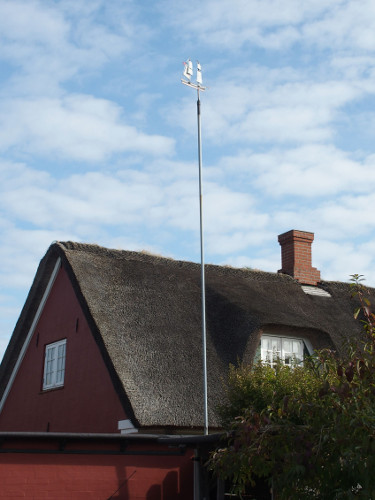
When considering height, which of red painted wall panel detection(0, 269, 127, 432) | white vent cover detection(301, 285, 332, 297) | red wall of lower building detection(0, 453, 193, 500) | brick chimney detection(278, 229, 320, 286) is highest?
brick chimney detection(278, 229, 320, 286)

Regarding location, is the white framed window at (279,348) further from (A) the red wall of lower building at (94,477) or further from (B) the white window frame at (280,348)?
(A) the red wall of lower building at (94,477)

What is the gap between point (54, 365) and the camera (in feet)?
53.8

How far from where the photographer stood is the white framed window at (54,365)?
16016mm

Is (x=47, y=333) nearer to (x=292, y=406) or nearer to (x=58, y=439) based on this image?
(x=58, y=439)

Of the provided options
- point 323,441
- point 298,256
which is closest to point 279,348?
point 298,256

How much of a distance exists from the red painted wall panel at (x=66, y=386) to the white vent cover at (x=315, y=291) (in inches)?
239

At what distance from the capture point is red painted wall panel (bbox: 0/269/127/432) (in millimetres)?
14031

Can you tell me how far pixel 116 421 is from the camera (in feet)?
43.8

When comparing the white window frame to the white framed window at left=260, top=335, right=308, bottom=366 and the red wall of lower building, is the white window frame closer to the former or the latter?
the white framed window at left=260, top=335, right=308, bottom=366

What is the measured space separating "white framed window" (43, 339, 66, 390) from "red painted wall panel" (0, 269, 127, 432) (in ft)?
0.43

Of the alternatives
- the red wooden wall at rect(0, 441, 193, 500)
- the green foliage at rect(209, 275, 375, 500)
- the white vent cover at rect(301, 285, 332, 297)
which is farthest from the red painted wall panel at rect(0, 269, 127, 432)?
the green foliage at rect(209, 275, 375, 500)

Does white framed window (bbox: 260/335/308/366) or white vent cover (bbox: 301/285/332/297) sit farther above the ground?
white vent cover (bbox: 301/285/332/297)

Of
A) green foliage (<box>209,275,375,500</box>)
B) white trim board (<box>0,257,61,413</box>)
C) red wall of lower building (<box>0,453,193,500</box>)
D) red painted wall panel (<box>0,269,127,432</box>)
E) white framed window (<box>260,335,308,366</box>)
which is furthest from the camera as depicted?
white trim board (<box>0,257,61,413</box>)

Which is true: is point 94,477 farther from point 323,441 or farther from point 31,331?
point 31,331
